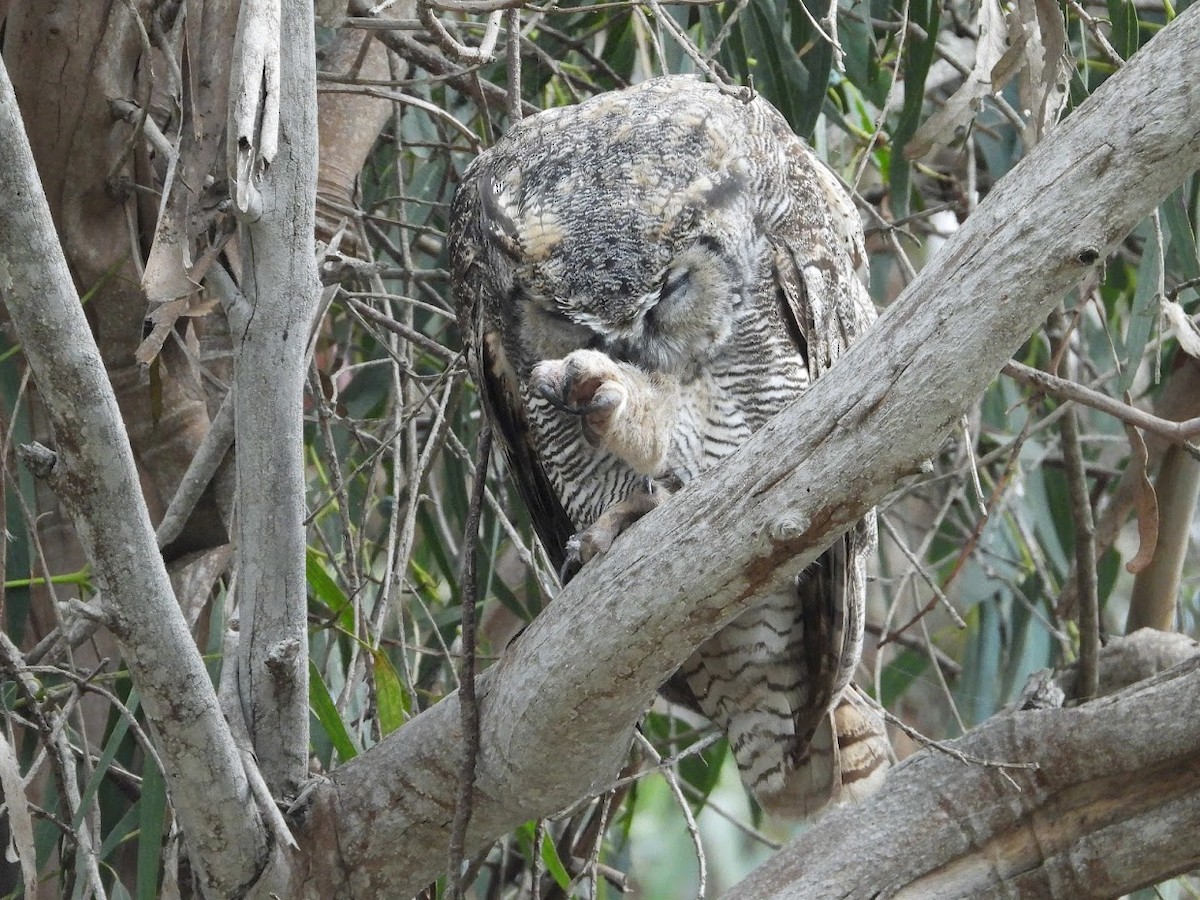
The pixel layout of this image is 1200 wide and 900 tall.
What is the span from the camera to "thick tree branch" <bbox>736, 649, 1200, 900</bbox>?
1.50 m

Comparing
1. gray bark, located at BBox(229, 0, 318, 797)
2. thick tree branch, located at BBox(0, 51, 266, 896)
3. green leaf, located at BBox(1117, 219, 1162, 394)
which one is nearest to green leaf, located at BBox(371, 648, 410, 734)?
gray bark, located at BBox(229, 0, 318, 797)

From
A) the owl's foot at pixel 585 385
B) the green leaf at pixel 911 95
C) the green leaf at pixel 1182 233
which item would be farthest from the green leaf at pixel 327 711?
the green leaf at pixel 1182 233

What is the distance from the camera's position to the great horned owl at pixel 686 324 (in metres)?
1.62

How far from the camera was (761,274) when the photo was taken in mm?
1766

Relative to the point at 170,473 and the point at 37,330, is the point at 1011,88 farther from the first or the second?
the point at 37,330

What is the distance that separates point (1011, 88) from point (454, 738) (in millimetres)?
2109

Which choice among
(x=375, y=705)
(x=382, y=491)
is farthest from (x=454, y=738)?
(x=382, y=491)

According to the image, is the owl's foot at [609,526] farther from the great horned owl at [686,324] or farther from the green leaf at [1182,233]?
the green leaf at [1182,233]

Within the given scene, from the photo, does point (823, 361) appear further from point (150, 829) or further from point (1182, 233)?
point (150, 829)

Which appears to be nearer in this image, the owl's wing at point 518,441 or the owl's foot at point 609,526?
the owl's foot at point 609,526

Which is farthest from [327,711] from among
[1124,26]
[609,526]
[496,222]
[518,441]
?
[1124,26]

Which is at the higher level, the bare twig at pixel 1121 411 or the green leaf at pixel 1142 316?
the bare twig at pixel 1121 411

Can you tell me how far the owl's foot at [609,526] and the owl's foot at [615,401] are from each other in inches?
1.4

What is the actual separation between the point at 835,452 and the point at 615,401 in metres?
0.46
